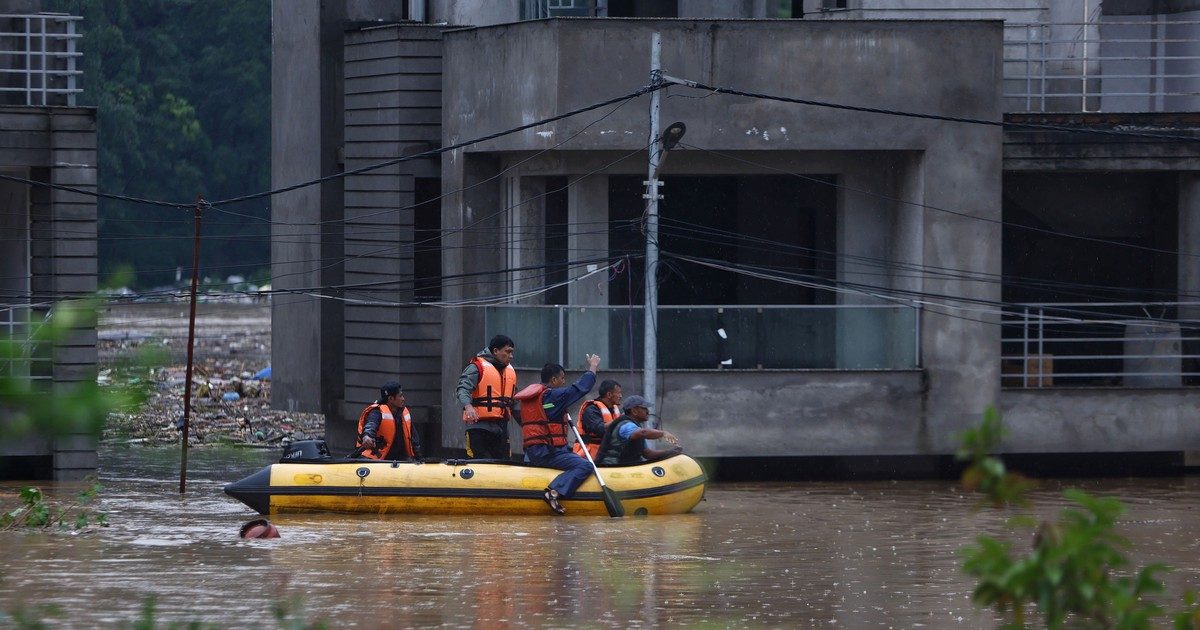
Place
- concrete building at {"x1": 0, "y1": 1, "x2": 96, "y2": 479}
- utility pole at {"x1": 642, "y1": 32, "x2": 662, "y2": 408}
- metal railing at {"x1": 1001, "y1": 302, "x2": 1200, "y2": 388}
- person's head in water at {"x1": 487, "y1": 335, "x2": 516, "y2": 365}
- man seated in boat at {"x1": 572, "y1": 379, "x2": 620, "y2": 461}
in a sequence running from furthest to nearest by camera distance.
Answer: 1. metal railing at {"x1": 1001, "y1": 302, "x2": 1200, "y2": 388}
2. concrete building at {"x1": 0, "y1": 1, "x2": 96, "y2": 479}
3. utility pole at {"x1": 642, "y1": 32, "x2": 662, "y2": 408}
4. man seated in boat at {"x1": 572, "y1": 379, "x2": 620, "y2": 461}
5. person's head in water at {"x1": 487, "y1": 335, "x2": 516, "y2": 365}

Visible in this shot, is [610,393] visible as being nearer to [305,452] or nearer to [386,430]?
[386,430]

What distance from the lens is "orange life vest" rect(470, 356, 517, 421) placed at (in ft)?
63.6

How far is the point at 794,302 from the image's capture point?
25422mm

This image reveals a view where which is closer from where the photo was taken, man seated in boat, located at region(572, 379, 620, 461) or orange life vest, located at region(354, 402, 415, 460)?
orange life vest, located at region(354, 402, 415, 460)

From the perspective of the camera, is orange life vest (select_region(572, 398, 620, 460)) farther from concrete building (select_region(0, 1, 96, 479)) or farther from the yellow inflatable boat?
concrete building (select_region(0, 1, 96, 479))

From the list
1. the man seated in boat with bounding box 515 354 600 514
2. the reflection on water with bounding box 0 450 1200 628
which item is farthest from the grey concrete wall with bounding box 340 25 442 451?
the man seated in boat with bounding box 515 354 600 514

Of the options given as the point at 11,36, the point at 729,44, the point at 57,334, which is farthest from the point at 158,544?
the point at 57,334

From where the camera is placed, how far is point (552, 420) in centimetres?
1861

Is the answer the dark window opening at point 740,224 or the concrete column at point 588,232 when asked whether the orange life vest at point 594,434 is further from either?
the dark window opening at point 740,224

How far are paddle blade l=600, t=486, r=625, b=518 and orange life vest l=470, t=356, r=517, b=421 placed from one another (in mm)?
1770

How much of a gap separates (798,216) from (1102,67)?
4720 millimetres

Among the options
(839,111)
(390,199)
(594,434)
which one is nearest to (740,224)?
(839,111)

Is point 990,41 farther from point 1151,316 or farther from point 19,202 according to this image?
point 19,202

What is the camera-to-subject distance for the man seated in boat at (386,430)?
19016mm
